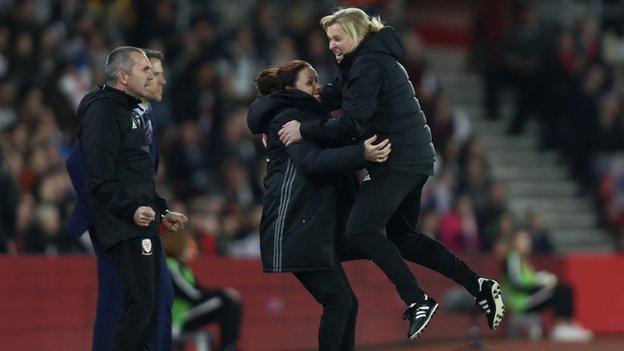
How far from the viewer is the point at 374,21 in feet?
32.9

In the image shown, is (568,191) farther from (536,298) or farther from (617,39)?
(536,298)

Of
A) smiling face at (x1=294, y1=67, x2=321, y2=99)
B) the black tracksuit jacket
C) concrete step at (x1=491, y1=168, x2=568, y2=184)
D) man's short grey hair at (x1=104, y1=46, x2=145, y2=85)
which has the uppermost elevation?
man's short grey hair at (x1=104, y1=46, x2=145, y2=85)

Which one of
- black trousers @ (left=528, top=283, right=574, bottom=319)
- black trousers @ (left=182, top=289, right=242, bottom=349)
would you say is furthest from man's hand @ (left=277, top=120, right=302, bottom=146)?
black trousers @ (left=528, top=283, right=574, bottom=319)

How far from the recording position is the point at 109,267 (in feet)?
34.2

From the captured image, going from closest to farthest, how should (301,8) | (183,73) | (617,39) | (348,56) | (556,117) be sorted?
(348,56), (183,73), (301,8), (556,117), (617,39)

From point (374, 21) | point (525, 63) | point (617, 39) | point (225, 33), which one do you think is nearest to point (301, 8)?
point (225, 33)

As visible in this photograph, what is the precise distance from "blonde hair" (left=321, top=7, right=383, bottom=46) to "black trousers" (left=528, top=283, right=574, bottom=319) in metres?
9.04

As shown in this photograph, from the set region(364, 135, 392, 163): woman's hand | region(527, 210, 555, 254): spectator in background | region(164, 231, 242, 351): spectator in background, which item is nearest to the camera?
region(364, 135, 392, 163): woman's hand

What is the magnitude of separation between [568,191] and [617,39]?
129 inches

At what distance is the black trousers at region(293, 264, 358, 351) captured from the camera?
32.1ft

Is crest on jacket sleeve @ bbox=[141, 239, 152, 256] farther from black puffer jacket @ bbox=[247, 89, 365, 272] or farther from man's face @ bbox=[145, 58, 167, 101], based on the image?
man's face @ bbox=[145, 58, 167, 101]

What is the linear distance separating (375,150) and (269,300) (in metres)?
6.50

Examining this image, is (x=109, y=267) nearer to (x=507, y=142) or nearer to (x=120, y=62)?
(x=120, y=62)

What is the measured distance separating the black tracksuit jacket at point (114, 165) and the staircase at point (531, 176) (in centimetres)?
1330
